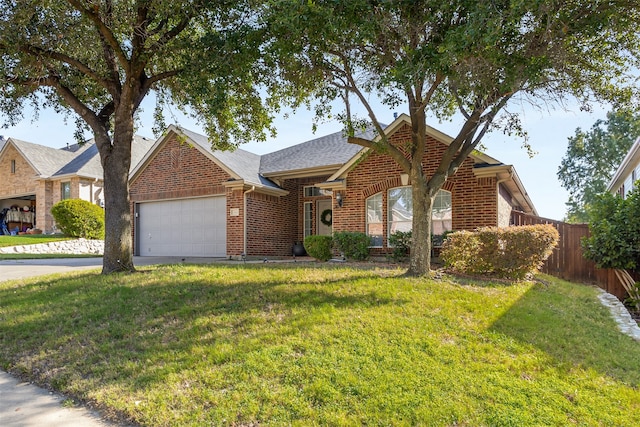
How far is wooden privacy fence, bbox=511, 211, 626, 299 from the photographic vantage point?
10732 millimetres

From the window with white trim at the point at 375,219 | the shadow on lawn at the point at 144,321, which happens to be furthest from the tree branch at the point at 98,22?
the window with white trim at the point at 375,219

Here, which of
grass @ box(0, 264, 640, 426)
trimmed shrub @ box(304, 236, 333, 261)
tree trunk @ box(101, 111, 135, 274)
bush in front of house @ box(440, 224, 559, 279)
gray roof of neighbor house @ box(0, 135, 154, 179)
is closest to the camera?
grass @ box(0, 264, 640, 426)

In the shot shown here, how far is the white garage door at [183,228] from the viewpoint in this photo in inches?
627

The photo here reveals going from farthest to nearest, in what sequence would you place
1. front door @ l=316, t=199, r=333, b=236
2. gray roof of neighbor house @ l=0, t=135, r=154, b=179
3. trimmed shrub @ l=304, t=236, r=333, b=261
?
gray roof of neighbor house @ l=0, t=135, r=154, b=179 < front door @ l=316, t=199, r=333, b=236 < trimmed shrub @ l=304, t=236, r=333, b=261

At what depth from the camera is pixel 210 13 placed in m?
8.53

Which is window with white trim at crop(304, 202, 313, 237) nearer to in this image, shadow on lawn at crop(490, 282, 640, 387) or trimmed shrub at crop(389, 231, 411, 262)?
trimmed shrub at crop(389, 231, 411, 262)

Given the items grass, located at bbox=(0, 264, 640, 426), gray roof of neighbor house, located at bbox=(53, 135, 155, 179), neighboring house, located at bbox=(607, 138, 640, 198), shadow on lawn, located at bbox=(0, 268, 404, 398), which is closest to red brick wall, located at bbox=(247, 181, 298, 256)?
shadow on lawn, located at bbox=(0, 268, 404, 398)

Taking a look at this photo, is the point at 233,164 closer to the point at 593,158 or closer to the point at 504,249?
→ the point at 504,249

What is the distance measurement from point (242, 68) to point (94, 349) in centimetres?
516

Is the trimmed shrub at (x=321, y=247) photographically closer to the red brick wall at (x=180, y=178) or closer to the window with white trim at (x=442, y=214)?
the window with white trim at (x=442, y=214)

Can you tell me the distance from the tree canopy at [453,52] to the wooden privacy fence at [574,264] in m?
3.96

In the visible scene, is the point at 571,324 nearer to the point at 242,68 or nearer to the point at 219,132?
the point at 242,68

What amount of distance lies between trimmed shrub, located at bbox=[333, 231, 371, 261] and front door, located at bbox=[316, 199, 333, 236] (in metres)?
4.65

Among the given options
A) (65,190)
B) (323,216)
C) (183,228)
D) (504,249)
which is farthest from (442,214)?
(65,190)
